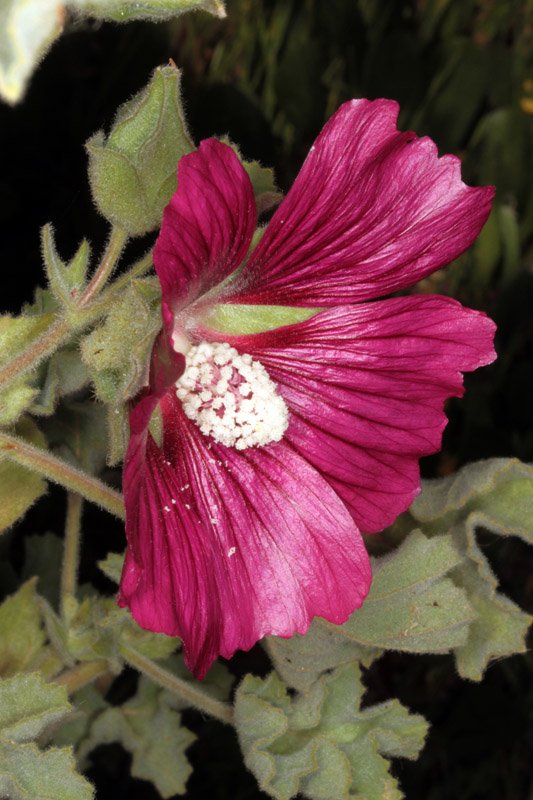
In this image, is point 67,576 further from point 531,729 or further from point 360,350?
point 531,729

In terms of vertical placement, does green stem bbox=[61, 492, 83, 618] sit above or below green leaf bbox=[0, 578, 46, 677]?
above

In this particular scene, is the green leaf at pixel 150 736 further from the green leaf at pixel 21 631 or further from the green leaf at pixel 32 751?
the green leaf at pixel 32 751

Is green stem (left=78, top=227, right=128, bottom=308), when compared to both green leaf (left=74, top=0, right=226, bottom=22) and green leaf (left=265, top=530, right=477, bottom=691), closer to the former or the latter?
green leaf (left=74, top=0, right=226, bottom=22)

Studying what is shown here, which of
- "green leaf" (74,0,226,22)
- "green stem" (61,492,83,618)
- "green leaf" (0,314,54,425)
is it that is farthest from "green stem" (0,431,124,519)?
"green leaf" (74,0,226,22)

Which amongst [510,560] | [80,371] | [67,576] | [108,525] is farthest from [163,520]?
[510,560]

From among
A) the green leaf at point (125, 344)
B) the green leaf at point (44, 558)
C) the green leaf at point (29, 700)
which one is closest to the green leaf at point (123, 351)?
the green leaf at point (125, 344)
